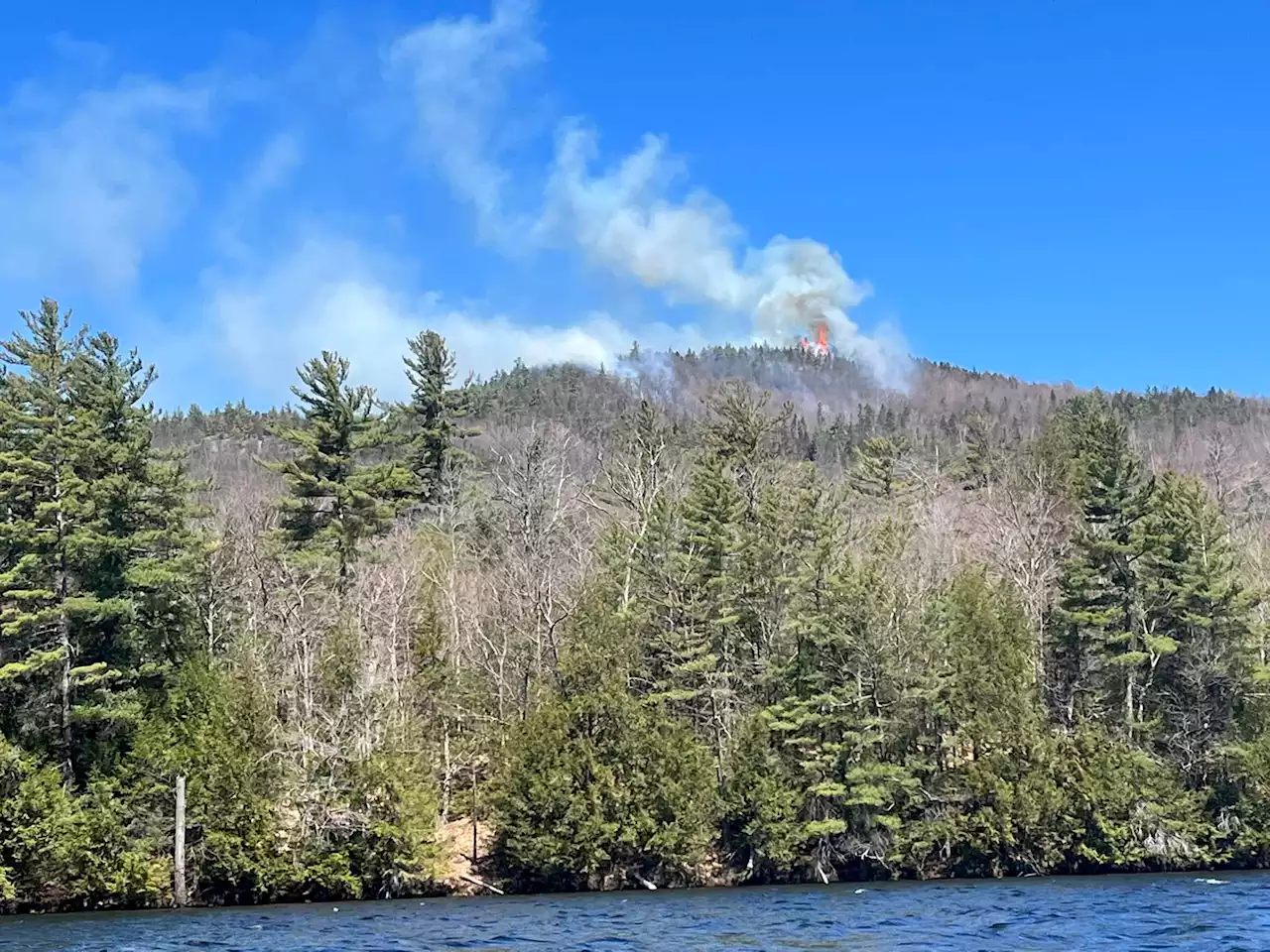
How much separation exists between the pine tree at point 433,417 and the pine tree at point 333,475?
14.4 m

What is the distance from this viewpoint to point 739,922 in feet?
113

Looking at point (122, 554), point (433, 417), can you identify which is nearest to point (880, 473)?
point (433, 417)

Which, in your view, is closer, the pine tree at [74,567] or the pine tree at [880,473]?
the pine tree at [74,567]

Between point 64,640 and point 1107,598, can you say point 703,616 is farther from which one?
point 64,640

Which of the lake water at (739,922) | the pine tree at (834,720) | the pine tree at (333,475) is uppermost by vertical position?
the pine tree at (333,475)

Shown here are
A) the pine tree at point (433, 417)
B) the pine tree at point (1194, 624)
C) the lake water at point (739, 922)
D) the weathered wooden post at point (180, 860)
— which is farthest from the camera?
the pine tree at point (433, 417)

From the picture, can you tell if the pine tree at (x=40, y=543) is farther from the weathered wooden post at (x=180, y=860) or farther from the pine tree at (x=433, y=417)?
the pine tree at (x=433, y=417)

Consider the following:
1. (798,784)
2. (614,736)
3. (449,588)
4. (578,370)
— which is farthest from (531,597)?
(578,370)

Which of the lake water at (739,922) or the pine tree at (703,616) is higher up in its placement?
the pine tree at (703,616)

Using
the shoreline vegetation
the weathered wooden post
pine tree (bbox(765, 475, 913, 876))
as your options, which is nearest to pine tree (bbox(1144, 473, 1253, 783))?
the shoreline vegetation

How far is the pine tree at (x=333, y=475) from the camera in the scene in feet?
192

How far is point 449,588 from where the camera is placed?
190 feet

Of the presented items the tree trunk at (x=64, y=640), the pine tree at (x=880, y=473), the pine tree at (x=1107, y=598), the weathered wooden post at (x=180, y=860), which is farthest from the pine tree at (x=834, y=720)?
the pine tree at (x=880, y=473)

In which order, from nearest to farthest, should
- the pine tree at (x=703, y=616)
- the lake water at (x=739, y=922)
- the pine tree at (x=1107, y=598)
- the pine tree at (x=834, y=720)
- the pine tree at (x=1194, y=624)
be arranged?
1. the lake water at (x=739, y=922)
2. the pine tree at (x=834, y=720)
3. the pine tree at (x=1194, y=624)
4. the pine tree at (x=703, y=616)
5. the pine tree at (x=1107, y=598)
